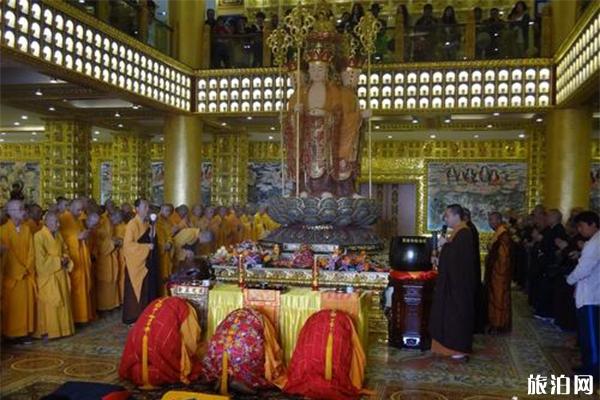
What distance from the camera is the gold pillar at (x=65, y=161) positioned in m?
Answer: 11.5

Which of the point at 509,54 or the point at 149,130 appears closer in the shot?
the point at 509,54

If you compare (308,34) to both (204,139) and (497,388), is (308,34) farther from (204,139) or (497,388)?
(204,139)

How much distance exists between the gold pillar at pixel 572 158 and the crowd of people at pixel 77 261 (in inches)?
220

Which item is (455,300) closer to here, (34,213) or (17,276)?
(17,276)

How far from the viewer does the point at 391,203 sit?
49.4ft

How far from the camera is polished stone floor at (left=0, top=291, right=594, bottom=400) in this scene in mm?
4340

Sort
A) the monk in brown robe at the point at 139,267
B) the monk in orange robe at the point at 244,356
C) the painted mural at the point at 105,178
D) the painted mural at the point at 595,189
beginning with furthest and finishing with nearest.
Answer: the painted mural at the point at 105,178 → the painted mural at the point at 595,189 → the monk in brown robe at the point at 139,267 → the monk in orange robe at the point at 244,356

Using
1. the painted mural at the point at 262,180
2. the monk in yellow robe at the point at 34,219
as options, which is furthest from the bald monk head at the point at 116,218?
the painted mural at the point at 262,180

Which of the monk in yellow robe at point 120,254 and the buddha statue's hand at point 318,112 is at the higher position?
the buddha statue's hand at point 318,112

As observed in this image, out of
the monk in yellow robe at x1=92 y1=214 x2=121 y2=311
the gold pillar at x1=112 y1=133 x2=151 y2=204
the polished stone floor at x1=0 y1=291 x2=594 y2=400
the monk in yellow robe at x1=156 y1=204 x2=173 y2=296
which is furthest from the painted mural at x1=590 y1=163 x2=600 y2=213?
the monk in yellow robe at x1=92 y1=214 x2=121 y2=311

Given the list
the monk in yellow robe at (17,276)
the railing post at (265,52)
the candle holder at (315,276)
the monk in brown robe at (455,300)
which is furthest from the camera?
the railing post at (265,52)

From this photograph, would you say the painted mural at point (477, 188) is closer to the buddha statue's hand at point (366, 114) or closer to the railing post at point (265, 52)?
the railing post at point (265, 52)

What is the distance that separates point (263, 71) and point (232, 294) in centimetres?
657


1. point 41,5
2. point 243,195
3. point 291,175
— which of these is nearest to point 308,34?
point 291,175
